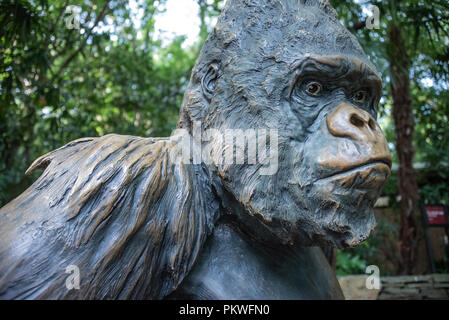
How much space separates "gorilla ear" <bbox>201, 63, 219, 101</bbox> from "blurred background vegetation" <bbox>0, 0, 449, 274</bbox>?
170 centimetres

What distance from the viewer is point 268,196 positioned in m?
1.33

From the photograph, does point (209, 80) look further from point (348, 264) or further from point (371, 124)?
point (348, 264)

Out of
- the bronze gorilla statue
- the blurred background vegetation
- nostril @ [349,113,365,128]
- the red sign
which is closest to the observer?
the bronze gorilla statue

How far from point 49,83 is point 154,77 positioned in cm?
193

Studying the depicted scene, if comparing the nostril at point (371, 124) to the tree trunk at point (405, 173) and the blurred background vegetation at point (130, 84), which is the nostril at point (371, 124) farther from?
the tree trunk at point (405, 173)

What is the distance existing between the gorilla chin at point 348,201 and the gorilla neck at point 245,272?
270mm

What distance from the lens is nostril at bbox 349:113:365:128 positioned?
1330 millimetres

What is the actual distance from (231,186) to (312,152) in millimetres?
288

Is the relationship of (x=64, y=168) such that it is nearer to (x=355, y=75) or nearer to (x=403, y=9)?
(x=355, y=75)

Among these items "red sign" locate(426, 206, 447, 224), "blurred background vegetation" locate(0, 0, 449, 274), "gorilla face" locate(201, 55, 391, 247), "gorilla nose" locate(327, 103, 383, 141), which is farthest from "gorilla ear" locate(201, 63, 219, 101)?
"red sign" locate(426, 206, 447, 224)

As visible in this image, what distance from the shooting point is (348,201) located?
1269 millimetres

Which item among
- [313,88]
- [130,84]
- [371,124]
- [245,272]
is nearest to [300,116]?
[313,88]

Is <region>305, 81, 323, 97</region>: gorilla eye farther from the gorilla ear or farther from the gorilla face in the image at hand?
the gorilla ear

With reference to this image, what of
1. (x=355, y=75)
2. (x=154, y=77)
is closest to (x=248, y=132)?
(x=355, y=75)
